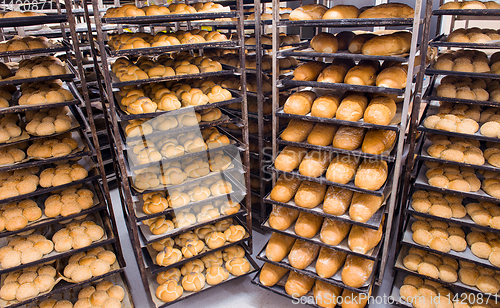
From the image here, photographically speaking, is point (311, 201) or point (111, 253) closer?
point (311, 201)

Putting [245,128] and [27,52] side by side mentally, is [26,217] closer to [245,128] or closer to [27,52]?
[27,52]

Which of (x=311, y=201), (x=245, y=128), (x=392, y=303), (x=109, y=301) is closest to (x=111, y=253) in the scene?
(x=109, y=301)

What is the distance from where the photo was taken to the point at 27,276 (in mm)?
2248

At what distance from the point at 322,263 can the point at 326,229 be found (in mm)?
248

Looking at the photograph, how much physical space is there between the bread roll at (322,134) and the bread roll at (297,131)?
72mm

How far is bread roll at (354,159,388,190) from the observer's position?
200 centimetres

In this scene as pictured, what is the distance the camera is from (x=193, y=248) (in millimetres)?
2525

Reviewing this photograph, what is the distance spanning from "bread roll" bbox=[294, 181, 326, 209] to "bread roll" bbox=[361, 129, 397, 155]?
1.54 ft

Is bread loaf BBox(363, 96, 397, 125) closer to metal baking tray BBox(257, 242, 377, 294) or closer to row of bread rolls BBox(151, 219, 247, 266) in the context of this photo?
metal baking tray BBox(257, 242, 377, 294)

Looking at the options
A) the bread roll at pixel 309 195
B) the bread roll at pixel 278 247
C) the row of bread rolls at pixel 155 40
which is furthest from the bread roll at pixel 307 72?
the bread roll at pixel 278 247

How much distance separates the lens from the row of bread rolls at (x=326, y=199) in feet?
6.79

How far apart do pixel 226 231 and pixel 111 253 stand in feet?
3.19

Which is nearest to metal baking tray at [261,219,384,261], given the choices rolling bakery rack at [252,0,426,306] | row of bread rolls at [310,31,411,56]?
rolling bakery rack at [252,0,426,306]

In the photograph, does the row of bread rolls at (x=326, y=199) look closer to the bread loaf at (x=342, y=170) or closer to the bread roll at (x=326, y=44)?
the bread loaf at (x=342, y=170)
